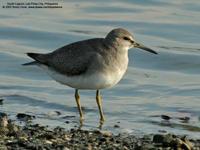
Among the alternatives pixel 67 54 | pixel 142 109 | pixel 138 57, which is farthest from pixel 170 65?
pixel 67 54

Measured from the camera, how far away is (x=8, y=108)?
12.6 m

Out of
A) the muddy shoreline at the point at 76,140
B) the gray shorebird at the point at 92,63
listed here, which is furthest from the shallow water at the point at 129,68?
the muddy shoreline at the point at 76,140

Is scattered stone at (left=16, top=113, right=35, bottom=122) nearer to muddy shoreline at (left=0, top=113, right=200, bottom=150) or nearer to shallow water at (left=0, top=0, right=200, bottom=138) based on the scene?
shallow water at (left=0, top=0, right=200, bottom=138)

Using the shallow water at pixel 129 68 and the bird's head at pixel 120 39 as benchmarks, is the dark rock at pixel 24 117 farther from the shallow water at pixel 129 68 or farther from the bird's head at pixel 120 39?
the bird's head at pixel 120 39

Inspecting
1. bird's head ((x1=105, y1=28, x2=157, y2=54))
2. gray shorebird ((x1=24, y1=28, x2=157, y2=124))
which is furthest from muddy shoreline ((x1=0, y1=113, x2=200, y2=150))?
bird's head ((x1=105, y1=28, x2=157, y2=54))

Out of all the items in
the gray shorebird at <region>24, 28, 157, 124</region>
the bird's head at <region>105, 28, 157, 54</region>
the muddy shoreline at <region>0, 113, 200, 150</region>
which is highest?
the bird's head at <region>105, 28, 157, 54</region>

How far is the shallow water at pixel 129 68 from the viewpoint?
492 inches

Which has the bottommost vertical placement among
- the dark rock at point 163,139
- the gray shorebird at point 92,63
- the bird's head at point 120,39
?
the dark rock at point 163,139

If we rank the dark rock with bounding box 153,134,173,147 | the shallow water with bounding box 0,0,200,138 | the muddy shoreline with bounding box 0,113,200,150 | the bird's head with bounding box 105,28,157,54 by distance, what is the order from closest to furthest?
the muddy shoreline with bounding box 0,113,200,150 → the dark rock with bounding box 153,134,173,147 → the bird's head with bounding box 105,28,157,54 → the shallow water with bounding box 0,0,200,138

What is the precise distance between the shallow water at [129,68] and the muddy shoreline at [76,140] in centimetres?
86

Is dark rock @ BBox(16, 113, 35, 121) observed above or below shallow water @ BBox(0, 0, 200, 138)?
below

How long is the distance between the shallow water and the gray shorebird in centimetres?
67

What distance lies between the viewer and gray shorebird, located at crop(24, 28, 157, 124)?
11750mm

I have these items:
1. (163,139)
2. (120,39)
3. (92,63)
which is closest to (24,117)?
(92,63)
